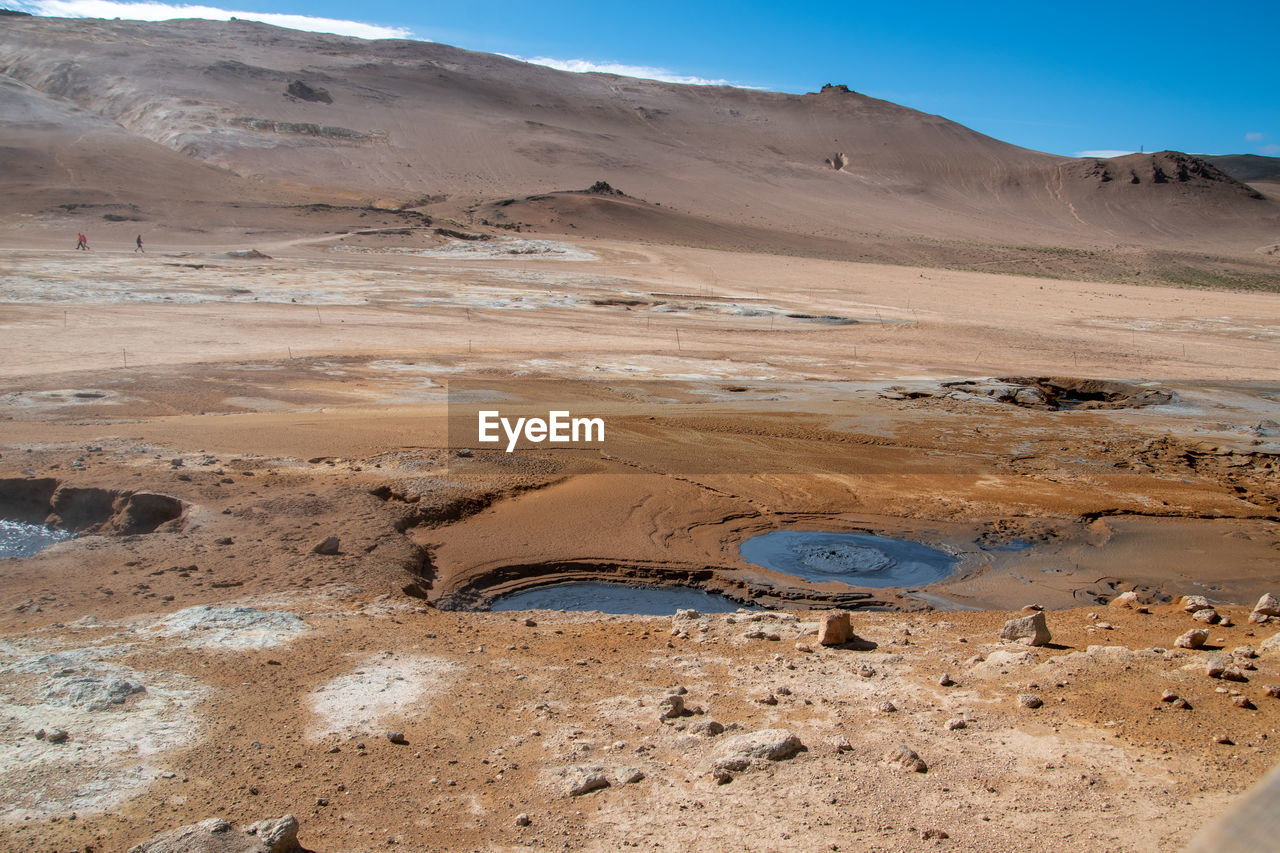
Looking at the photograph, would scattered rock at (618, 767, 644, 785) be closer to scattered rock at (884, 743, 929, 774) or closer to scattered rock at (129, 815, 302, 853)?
scattered rock at (884, 743, 929, 774)

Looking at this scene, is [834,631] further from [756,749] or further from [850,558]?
[850,558]

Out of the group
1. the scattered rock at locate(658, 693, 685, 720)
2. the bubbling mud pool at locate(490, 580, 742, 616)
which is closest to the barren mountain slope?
the bubbling mud pool at locate(490, 580, 742, 616)

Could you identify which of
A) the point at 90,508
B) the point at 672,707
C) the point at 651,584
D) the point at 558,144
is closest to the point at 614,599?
the point at 651,584

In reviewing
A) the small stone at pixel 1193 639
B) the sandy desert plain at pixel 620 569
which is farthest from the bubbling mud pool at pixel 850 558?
the small stone at pixel 1193 639

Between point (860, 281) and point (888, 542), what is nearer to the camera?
point (888, 542)

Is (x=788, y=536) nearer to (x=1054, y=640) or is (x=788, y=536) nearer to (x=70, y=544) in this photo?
(x=1054, y=640)

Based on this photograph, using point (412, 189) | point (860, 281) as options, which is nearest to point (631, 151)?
point (412, 189)

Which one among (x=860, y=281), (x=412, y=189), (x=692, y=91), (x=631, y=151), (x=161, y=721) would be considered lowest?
(x=161, y=721)
